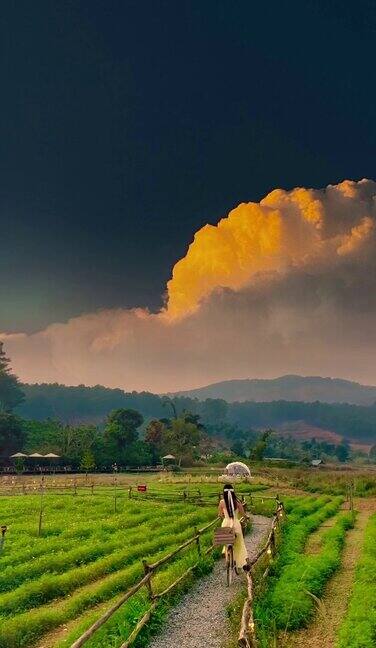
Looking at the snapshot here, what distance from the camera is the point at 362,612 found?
18375 mm

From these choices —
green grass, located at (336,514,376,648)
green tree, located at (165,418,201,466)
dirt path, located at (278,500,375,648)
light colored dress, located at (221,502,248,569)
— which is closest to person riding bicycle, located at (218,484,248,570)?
light colored dress, located at (221,502,248,569)

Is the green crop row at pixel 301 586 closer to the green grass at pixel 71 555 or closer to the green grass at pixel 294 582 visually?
the green grass at pixel 294 582

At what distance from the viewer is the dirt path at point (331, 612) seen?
16.9 metres

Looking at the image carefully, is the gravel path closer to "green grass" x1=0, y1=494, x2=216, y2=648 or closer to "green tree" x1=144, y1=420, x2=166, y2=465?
"green grass" x1=0, y1=494, x2=216, y2=648

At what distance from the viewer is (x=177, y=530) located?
1431 inches

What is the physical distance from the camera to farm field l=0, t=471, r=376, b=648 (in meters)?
17.9

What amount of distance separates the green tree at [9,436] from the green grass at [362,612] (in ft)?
312

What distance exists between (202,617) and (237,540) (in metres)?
3.61

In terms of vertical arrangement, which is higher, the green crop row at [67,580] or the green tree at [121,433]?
the green tree at [121,433]

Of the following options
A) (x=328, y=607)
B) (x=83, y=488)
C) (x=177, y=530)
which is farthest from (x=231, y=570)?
(x=83, y=488)

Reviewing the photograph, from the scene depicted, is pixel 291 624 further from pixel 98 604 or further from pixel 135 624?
pixel 98 604

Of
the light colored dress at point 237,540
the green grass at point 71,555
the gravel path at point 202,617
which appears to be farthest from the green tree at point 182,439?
the light colored dress at point 237,540

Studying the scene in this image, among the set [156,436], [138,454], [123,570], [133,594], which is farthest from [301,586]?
[156,436]

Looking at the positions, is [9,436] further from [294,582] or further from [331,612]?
[331,612]
